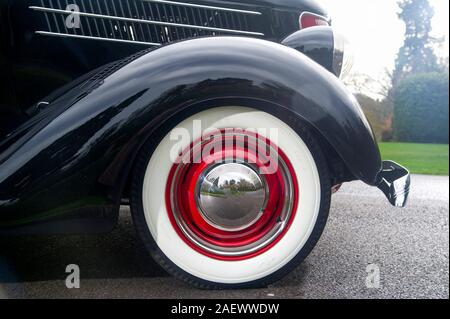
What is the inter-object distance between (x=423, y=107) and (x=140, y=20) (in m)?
6.60

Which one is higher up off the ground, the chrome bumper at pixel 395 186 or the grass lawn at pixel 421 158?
the chrome bumper at pixel 395 186

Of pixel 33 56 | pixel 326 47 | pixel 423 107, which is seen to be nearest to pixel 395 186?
pixel 326 47

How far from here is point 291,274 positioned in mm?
1273

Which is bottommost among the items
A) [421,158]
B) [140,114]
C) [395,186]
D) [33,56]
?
[421,158]

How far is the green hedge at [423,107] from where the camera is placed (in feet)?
20.9

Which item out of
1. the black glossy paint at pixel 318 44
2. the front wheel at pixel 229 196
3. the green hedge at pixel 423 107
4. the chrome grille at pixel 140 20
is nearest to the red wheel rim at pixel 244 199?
the front wheel at pixel 229 196

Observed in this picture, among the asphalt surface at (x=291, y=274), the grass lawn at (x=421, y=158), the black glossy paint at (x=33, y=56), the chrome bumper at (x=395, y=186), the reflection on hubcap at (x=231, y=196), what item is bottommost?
the grass lawn at (x=421, y=158)

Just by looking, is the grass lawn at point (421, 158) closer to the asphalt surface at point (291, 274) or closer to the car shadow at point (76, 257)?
the asphalt surface at point (291, 274)

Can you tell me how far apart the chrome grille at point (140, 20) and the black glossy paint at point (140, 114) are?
34cm

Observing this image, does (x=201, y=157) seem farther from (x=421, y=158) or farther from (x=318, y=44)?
(x=421, y=158)

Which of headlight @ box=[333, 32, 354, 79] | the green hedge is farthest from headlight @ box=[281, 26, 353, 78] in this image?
the green hedge

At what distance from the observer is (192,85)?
41.5 inches

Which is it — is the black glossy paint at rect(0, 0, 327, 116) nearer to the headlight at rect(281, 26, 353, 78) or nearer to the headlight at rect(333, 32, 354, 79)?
the headlight at rect(281, 26, 353, 78)

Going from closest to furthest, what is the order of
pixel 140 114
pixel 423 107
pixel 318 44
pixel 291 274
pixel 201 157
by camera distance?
1. pixel 140 114
2. pixel 201 157
3. pixel 291 274
4. pixel 318 44
5. pixel 423 107
